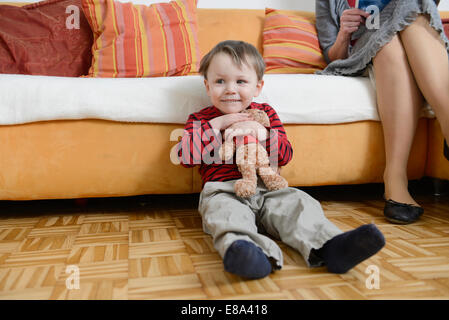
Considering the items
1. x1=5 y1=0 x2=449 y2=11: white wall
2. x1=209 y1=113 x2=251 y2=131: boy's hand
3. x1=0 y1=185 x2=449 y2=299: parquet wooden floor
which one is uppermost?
x1=5 y1=0 x2=449 y2=11: white wall

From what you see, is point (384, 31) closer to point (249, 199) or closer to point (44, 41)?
point (249, 199)

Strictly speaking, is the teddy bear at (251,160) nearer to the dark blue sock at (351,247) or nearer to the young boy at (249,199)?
the young boy at (249,199)

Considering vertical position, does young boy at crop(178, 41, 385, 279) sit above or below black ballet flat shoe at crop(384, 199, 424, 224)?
above

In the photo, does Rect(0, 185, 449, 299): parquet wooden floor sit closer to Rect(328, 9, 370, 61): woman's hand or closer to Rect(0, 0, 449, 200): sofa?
Rect(0, 0, 449, 200): sofa

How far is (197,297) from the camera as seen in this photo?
553 millimetres

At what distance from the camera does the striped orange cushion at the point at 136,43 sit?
1.23m

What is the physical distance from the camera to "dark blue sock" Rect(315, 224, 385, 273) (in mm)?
569

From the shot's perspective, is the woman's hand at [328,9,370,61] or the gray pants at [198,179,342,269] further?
the woman's hand at [328,9,370,61]

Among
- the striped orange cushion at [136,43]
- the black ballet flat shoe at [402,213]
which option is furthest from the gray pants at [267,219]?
the striped orange cushion at [136,43]

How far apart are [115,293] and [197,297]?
124 millimetres

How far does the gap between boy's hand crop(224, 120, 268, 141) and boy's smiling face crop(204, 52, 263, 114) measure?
0.04 metres

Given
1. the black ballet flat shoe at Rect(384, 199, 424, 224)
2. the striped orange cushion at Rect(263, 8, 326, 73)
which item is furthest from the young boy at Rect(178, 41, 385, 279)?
the striped orange cushion at Rect(263, 8, 326, 73)

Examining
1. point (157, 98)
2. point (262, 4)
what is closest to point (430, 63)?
point (157, 98)
